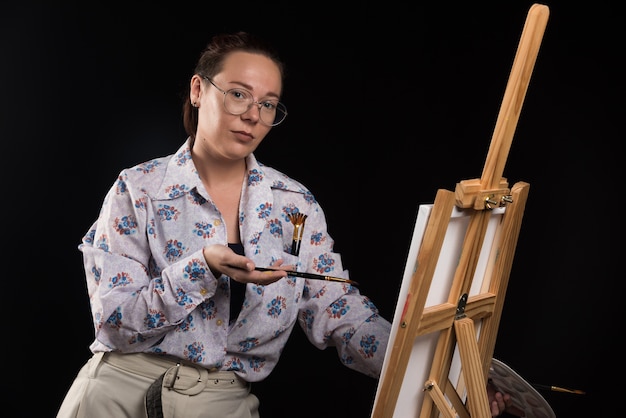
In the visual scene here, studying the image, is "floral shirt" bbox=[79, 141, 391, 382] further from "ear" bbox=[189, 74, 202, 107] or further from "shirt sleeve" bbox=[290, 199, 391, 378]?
"ear" bbox=[189, 74, 202, 107]

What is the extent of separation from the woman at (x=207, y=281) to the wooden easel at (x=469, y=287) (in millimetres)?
291

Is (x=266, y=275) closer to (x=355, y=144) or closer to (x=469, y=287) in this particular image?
(x=469, y=287)

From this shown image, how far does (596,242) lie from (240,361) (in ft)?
4.63

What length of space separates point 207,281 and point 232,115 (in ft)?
1.46

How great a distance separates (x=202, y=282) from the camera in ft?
6.16

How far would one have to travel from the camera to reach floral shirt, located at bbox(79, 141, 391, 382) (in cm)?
192

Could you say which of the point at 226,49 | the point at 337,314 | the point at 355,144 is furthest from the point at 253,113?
the point at 355,144

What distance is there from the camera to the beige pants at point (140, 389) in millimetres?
2008

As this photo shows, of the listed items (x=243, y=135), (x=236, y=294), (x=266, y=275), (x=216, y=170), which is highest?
(x=243, y=135)

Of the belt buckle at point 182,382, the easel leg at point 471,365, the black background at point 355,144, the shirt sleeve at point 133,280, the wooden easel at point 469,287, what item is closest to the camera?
the wooden easel at point 469,287

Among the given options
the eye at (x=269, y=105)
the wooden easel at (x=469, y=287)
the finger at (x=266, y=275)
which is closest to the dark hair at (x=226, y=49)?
the eye at (x=269, y=105)

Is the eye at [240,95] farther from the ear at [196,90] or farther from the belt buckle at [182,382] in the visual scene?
the belt buckle at [182,382]

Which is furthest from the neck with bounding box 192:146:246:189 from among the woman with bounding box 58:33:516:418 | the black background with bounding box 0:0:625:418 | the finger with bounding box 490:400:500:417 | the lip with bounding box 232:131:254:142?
the black background with bounding box 0:0:625:418

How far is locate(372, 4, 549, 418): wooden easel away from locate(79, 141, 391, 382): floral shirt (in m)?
0.31
